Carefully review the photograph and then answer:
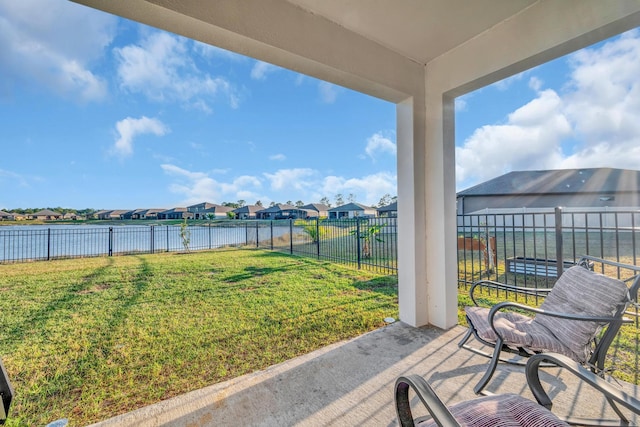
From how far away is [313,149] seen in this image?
19562mm

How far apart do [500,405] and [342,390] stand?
3.45ft

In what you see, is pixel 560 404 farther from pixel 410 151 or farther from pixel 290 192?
pixel 290 192

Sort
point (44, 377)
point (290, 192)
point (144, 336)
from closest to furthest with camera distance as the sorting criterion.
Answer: point (44, 377)
point (144, 336)
point (290, 192)

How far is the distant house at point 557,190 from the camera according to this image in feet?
42.2

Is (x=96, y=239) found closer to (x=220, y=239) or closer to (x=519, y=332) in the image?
(x=220, y=239)

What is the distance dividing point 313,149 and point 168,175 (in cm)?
1254

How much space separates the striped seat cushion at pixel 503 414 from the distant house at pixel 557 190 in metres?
12.3

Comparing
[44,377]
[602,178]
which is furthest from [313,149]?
[44,377]

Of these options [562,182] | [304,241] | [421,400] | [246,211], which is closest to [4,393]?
[421,400]

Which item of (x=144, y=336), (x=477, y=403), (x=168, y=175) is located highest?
(x=168, y=175)

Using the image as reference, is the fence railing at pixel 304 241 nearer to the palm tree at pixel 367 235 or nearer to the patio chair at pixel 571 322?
the palm tree at pixel 367 235

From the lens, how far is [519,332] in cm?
168

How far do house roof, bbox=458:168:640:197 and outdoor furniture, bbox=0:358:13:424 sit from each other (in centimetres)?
1708

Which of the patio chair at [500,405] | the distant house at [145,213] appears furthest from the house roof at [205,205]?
the patio chair at [500,405]
